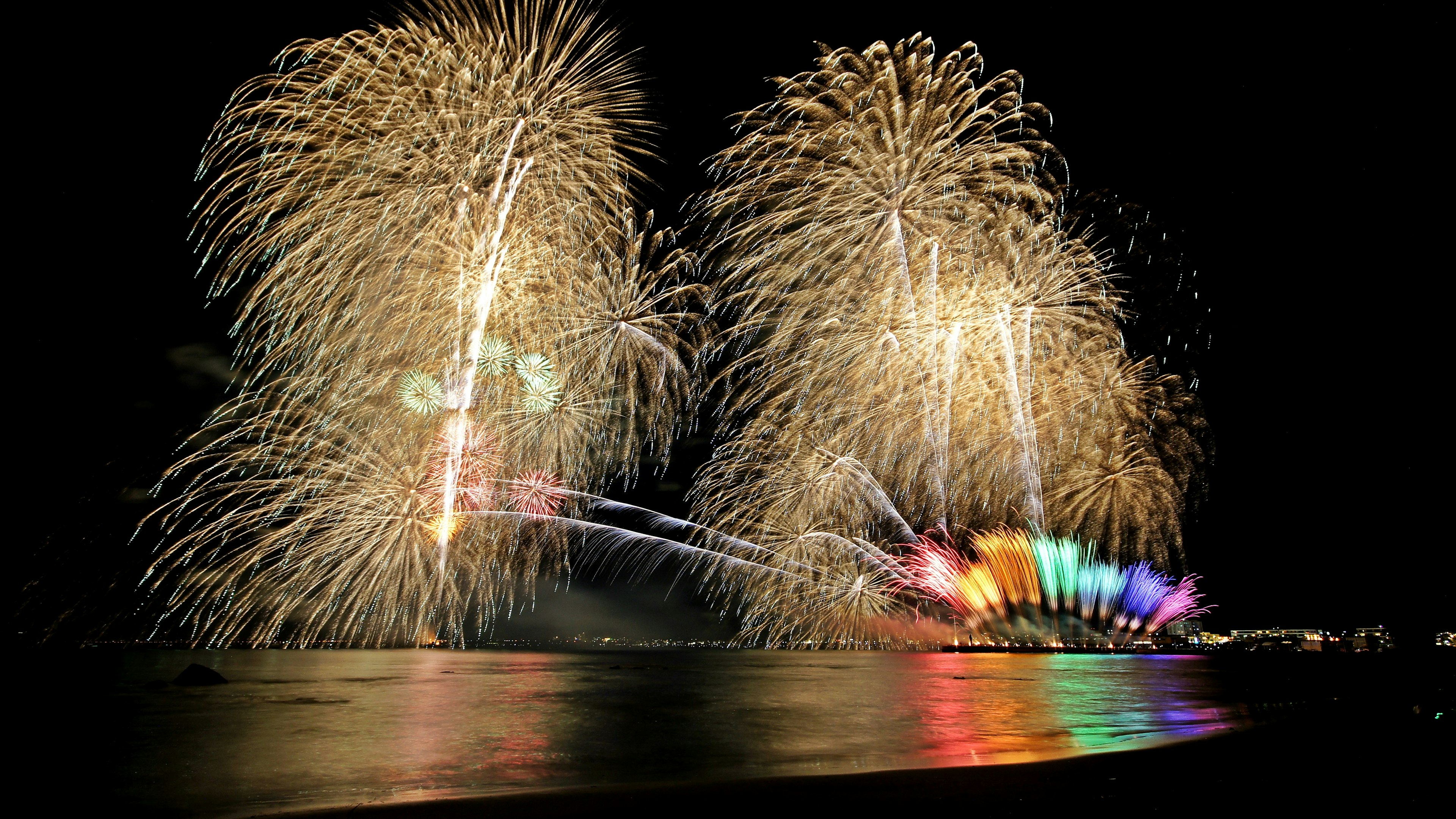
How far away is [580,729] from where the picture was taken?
33.0 ft

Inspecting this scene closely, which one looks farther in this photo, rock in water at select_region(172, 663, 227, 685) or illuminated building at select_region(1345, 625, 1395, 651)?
illuminated building at select_region(1345, 625, 1395, 651)

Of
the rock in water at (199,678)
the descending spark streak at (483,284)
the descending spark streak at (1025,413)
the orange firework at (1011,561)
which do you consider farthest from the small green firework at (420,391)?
the orange firework at (1011,561)

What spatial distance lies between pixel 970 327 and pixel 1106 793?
2268 centimetres

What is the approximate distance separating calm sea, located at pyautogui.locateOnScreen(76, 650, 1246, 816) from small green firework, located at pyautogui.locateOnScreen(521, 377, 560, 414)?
7.39 meters

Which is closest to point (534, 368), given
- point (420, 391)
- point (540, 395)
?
point (540, 395)

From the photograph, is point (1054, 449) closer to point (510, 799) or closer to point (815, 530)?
point (815, 530)

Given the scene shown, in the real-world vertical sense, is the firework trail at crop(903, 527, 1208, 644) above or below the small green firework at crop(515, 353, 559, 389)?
below

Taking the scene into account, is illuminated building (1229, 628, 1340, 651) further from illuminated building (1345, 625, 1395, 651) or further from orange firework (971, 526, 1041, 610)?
orange firework (971, 526, 1041, 610)

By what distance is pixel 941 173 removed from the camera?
2414 cm

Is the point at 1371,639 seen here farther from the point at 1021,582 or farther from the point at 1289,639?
the point at 1021,582

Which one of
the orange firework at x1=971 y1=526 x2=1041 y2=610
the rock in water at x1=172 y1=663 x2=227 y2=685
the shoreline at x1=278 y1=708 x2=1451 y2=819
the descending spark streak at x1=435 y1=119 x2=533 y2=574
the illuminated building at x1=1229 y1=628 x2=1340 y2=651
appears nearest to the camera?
the shoreline at x1=278 y1=708 x2=1451 y2=819

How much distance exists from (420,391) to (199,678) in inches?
338

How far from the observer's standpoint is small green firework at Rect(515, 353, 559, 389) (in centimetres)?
2308

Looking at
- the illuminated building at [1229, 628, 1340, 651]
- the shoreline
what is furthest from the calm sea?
the illuminated building at [1229, 628, 1340, 651]
